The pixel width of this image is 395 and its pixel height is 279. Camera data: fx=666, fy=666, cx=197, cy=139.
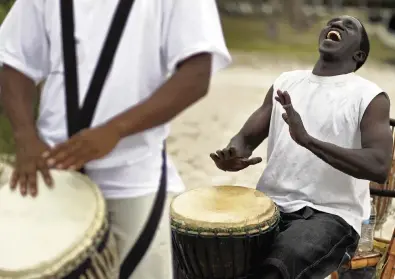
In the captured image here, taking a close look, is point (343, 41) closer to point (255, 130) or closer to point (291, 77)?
point (291, 77)

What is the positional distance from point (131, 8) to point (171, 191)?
37cm

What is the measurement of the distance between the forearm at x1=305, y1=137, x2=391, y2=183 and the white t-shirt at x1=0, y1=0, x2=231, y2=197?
0.72 m

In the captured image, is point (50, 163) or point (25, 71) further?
point (25, 71)

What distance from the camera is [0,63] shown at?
3.94 feet

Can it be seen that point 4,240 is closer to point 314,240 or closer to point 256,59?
point 314,240

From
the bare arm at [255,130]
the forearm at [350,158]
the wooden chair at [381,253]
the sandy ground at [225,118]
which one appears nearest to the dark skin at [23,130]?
the forearm at [350,158]

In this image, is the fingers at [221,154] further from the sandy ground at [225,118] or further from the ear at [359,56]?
the sandy ground at [225,118]

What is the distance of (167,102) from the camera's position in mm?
1078

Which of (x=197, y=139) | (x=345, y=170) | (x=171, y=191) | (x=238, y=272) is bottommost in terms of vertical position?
(x=197, y=139)

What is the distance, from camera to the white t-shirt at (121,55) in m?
1.11

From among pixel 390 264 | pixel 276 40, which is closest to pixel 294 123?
pixel 390 264

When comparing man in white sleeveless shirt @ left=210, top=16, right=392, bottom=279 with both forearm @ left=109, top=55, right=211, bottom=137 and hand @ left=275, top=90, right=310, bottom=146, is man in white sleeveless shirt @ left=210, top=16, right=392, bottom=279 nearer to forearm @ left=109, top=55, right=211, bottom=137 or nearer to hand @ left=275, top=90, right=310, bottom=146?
hand @ left=275, top=90, right=310, bottom=146

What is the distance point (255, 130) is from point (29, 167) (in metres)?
1.14

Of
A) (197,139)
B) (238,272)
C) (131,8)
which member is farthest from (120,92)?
(197,139)
